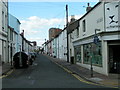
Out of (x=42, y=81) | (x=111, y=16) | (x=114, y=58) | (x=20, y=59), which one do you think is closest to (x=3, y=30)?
(x=20, y=59)

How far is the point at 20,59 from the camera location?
87.9 feet

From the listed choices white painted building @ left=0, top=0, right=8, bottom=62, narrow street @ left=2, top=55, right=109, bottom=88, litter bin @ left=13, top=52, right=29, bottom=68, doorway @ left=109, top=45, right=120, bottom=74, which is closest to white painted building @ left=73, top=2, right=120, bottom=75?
doorway @ left=109, top=45, right=120, bottom=74

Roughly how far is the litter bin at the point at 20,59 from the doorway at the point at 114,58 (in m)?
11.8

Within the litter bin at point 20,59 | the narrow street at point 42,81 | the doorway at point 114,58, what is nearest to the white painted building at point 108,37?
the doorway at point 114,58

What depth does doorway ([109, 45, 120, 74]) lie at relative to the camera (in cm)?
1819

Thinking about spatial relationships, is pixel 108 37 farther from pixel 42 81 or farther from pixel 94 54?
pixel 42 81

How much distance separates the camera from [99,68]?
19766mm

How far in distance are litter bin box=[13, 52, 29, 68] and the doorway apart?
11762 mm

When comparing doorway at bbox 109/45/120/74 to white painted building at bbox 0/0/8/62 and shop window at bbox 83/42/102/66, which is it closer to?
shop window at bbox 83/42/102/66

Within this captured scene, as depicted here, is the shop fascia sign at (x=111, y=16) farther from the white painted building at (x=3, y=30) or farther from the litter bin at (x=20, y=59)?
the white painted building at (x=3, y=30)

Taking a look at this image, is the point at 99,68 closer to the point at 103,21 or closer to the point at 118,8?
the point at 103,21

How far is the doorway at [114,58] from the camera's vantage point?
1819 centimetres

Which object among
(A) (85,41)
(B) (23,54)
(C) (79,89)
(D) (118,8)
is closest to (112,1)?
(D) (118,8)

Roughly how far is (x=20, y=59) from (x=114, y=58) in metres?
12.4
